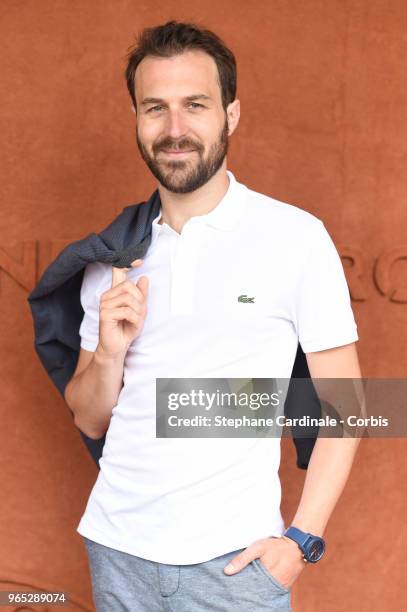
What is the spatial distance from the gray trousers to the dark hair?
3.52 feet

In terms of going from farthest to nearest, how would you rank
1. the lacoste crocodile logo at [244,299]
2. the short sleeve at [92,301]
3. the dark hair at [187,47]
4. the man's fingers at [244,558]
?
1. the short sleeve at [92,301]
2. the dark hair at [187,47]
3. the lacoste crocodile logo at [244,299]
4. the man's fingers at [244,558]

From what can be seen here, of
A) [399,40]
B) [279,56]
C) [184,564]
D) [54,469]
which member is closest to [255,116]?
[279,56]

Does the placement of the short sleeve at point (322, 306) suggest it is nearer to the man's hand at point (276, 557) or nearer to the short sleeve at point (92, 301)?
the man's hand at point (276, 557)

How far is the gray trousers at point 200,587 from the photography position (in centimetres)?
185

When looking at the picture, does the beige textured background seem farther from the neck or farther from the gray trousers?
the gray trousers

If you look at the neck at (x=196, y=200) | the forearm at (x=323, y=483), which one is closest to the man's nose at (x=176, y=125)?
the neck at (x=196, y=200)

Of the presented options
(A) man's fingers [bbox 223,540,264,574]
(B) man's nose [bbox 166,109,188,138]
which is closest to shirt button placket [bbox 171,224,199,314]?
(B) man's nose [bbox 166,109,188,138]

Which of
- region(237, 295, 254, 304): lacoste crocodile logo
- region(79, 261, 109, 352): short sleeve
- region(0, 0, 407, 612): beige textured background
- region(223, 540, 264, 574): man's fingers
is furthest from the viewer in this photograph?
region(0, 0, 407, 612): beige textured background

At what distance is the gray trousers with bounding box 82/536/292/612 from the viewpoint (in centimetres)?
185

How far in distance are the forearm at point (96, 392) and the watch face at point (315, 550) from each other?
1.94 feet

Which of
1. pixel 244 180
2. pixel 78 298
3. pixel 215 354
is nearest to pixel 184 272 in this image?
pixel 215 354

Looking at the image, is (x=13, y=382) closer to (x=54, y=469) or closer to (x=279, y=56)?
(x=54, y=469)

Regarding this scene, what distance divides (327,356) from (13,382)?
1.30 m

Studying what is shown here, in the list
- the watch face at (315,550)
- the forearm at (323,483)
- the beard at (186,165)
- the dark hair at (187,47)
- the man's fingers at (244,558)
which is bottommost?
the watch face at (315,550)
